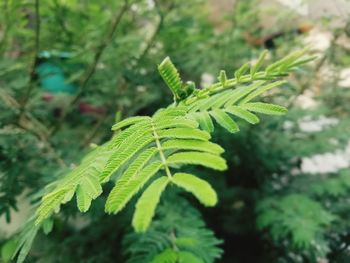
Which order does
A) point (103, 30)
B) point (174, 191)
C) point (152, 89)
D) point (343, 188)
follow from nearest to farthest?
point (174, 191)
point (343, 188)
point (103, 30)
point (152, 89)

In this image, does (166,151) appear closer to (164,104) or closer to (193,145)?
(193,145)

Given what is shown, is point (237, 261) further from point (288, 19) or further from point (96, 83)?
point (288, 19)

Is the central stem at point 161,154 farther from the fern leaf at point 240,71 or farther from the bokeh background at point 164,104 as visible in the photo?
the bokeh background at point 164,104

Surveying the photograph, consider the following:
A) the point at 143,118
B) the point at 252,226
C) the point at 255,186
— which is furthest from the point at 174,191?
the point at 143,118

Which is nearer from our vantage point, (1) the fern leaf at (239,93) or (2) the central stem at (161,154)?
(2) the central stem at (161,154)

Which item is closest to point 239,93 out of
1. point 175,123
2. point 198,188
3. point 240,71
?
point 240,71

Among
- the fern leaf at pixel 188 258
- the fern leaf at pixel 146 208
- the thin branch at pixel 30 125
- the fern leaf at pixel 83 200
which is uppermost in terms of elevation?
the thin branch at pixel 30 125

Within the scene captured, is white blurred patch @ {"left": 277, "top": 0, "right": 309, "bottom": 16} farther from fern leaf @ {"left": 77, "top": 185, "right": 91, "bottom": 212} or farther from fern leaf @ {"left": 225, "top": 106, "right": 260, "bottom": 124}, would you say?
fern leaf @ {"left": 77, "top": 185, "right": 91, "bottom": 212}

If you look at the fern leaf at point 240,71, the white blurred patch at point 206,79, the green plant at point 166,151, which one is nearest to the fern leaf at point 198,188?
the green plant at point 166,151

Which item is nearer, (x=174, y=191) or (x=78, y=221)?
(x=174, y=191)
